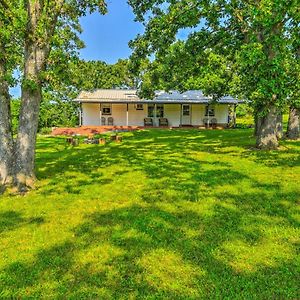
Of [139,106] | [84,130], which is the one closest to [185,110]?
[139,106]

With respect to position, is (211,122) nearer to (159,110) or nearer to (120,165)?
(159,110)

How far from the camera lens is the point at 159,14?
15.8m

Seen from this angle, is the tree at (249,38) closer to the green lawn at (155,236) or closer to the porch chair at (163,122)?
the green lawn at (155,236)

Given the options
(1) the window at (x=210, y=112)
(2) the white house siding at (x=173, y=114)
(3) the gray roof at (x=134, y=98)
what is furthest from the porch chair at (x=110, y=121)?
(1) the window at (x=210, y=112)

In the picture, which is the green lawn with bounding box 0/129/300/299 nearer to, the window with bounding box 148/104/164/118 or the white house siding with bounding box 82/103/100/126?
the white house siding with bounding box 82/103/100/126

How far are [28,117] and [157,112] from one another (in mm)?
28482

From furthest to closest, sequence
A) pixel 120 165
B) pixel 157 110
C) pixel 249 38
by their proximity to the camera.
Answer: pixel 157 110 < pixel 249 38 < pixel 120 165

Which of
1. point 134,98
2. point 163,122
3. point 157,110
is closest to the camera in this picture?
point 134,98

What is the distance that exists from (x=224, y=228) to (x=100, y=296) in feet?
9.85

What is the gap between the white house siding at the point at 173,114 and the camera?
37.3 meters

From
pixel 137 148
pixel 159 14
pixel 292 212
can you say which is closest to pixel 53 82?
pixel 292 212

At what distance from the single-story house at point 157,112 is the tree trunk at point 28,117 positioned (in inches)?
1028

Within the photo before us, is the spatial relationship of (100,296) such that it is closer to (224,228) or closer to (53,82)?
(224,228)

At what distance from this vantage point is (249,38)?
15672 millimetres
